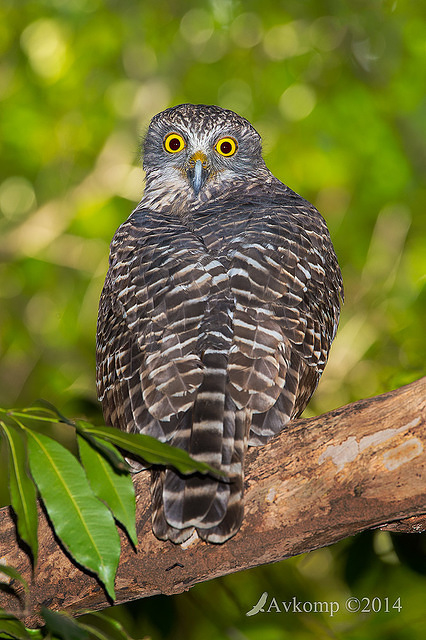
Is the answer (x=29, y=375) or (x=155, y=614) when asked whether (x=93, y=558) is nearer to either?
(x=155, y=614)

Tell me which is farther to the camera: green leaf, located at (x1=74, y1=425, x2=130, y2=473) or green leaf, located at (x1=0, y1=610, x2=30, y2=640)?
green leaf, located at (x1=0, y1=610, x2=30, y2=640)

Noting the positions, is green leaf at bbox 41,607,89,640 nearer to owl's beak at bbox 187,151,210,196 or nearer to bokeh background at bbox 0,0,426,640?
owl's beak at bbox 187,151,210,196

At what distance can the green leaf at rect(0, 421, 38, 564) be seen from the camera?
2098mm

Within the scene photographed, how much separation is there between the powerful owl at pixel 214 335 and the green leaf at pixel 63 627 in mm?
821

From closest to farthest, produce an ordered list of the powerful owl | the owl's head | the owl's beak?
the powerful owl
the owl's beak
the owl's head

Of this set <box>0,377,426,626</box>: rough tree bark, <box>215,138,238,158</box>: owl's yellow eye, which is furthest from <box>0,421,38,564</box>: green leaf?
<box>215,138,238,158</box>: owl's yellow eye

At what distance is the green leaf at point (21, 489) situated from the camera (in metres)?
2.10

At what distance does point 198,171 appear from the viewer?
515 centimetres

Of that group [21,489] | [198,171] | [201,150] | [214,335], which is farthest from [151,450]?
[201,150]

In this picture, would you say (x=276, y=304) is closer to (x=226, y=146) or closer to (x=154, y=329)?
(x=154, y=329)

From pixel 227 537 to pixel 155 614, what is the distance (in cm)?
221

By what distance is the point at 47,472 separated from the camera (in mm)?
2229

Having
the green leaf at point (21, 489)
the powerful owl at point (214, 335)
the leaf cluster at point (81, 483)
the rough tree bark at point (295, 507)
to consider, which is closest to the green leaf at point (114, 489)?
the leaf cluster at point (81, 483)

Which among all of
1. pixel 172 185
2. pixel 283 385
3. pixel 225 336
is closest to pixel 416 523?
pixel 283 385
